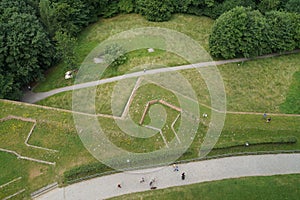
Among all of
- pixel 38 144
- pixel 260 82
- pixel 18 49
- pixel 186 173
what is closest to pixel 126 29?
pixel 18 49

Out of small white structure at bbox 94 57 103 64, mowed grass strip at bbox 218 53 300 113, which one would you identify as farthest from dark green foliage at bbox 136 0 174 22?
mowed grass strip at bbox 218 53 300 113

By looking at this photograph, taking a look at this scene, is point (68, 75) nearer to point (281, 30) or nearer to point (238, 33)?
point (238, 33)

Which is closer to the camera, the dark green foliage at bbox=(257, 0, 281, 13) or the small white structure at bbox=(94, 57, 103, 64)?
the small white structure at bbox=(94, 57, 103, 64)

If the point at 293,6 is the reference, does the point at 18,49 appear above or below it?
below

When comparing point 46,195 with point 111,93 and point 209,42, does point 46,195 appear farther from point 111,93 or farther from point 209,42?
point 209,42

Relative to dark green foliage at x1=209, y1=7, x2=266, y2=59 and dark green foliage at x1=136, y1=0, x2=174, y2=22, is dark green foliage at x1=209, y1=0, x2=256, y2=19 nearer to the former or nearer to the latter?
dark green foliage at x1=209, y1=7, x2=266, y2=59

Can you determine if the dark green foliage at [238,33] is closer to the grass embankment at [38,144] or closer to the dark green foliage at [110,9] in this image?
the dark green foliage at [110,9]
